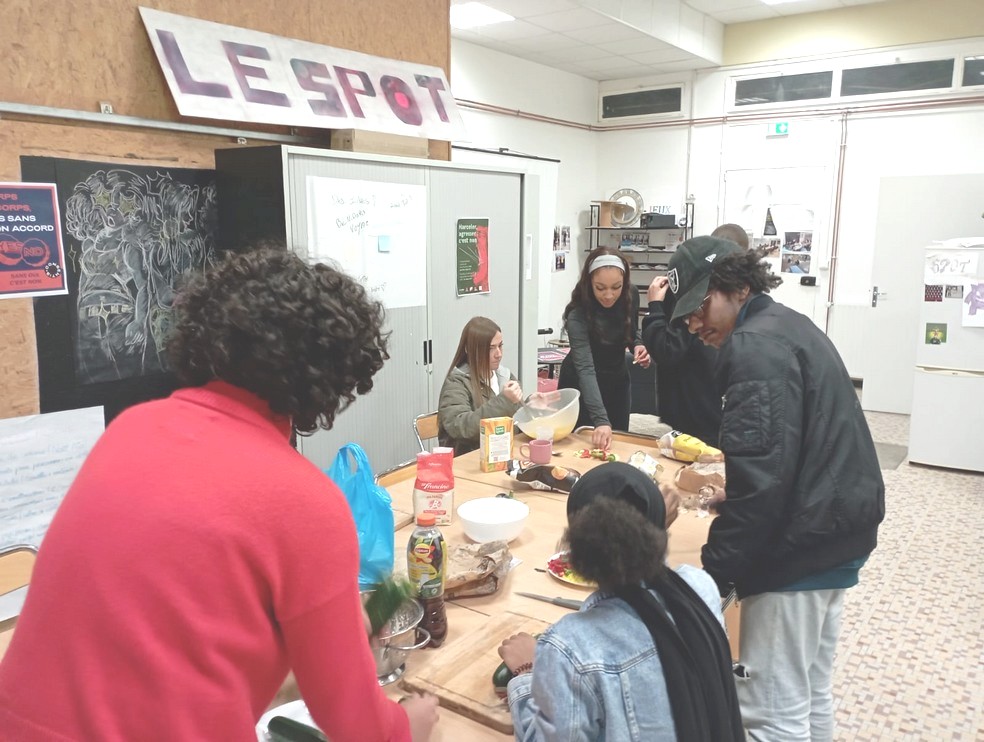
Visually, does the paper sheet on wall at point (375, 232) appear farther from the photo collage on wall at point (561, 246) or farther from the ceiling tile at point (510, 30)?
the photo collage on wall at point (561, 246)

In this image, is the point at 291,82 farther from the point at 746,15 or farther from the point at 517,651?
the point at 746,15

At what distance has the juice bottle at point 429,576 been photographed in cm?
143

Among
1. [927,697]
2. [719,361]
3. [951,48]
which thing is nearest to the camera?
[719,361]

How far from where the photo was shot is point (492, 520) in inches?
76.5

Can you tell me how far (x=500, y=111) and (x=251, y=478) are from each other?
21.9 feet

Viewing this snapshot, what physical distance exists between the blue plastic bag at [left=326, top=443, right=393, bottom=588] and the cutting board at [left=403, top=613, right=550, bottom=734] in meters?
0.23

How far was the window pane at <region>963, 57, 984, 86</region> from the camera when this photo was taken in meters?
6.20

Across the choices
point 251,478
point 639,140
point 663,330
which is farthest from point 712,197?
point 251,478

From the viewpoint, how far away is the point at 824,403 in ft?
5.17

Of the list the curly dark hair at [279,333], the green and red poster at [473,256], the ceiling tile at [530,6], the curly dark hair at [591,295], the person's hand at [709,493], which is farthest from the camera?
the ceiling tile at [530,6]

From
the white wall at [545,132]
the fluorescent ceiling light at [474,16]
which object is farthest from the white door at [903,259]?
the fluorescent ceiling light at [474,16]

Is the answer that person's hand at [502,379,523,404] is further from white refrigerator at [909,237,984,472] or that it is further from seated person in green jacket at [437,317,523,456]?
white refrigerator at [909,237,984,472]

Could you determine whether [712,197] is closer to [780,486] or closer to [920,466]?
[920,466]

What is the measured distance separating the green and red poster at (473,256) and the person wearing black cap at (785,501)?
7.51 ft
